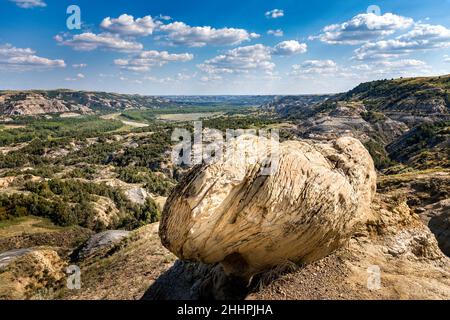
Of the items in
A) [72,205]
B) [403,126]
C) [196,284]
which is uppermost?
[196,284]

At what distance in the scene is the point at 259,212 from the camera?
13.5 meters

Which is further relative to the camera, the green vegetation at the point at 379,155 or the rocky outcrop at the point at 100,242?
the green vegetation at the point at 379,155

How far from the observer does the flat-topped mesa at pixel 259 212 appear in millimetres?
12914

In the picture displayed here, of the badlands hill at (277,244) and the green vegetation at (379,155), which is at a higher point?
the badlands hill at (277,244)

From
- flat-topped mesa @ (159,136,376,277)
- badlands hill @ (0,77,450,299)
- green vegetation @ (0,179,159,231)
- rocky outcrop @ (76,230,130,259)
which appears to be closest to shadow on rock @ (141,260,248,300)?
badlands hill @ (0,77,450,299)

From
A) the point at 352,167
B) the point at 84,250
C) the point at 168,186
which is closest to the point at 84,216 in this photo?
the point at 168,186

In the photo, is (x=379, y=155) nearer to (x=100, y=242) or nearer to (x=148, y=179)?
(x=148, y=179)

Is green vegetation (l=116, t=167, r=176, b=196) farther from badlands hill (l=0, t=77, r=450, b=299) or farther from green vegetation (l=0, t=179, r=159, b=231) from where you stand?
badlands hill (l=0, t=77, r=450, b=299)

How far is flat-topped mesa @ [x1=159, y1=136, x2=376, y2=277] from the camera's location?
12.9 metres

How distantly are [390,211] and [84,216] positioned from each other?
70.1 meters

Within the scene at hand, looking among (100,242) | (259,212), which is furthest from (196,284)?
(100,242)

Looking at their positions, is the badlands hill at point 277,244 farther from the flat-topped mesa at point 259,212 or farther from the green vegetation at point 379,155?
the green vegetation at point 379,155

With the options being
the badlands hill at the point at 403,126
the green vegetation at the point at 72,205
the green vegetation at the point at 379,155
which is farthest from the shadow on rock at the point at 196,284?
the green vegetation at the point at 379,155

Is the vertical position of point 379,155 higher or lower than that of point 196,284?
lower
